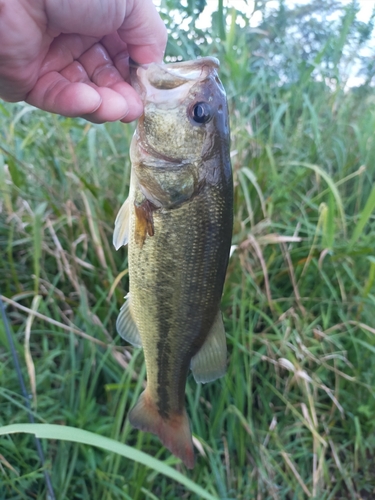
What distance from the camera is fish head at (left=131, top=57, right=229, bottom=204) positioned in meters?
1.16

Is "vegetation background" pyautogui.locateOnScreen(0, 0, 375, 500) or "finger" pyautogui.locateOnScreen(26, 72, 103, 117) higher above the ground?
"finger" pyautogui.locateOnScreen(26, 72, 103, 117)

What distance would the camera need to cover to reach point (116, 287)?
1.88 metres

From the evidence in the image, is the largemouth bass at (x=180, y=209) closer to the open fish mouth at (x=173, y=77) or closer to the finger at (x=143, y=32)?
the open fish mouth at (x=173, y=77)

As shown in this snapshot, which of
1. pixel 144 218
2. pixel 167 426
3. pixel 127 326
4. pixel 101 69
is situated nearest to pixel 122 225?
pixel 144 218

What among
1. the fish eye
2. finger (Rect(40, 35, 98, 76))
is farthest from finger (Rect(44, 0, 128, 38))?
the fish eye

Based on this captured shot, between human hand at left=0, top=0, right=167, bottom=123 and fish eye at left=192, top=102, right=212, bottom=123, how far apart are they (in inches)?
7.5

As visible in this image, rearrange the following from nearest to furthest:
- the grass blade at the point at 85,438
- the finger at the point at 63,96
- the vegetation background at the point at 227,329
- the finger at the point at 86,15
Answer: the grass blade at the point at 85,438 < the finger at the point at 86,15 < the finger at the point at 63,96 < the vegetation background at the point at 227,329

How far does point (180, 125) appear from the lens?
3.86ft

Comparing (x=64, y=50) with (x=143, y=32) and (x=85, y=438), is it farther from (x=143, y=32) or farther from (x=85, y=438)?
(x=85, y=438)

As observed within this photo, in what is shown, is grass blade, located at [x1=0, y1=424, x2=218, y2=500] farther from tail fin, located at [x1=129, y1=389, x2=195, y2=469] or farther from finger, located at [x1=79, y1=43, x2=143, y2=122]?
finger, located at [x1=79, y1=43, x2=143, y2=122]

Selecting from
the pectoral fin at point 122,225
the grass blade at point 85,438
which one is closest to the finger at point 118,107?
the pectoral fin at point 122,225

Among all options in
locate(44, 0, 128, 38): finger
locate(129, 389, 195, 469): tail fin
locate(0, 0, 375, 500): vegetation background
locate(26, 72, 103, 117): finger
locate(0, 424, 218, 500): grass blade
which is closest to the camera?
locate(0, 424, 218, 500): grass blade

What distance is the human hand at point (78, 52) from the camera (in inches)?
45.9

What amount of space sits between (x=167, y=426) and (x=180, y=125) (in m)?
1.07
